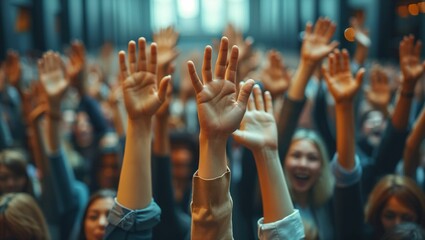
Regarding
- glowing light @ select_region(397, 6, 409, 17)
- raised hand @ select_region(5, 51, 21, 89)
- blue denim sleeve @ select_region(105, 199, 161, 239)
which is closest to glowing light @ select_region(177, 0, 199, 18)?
glowing light @ select_region(397, 6, 409, 17)

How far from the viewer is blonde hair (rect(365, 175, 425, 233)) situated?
2.33 m

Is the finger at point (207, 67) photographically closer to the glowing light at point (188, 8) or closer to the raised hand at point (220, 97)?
the raised hand at point (220, 97)

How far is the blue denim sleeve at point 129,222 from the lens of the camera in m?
1.67

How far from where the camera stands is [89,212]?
231cm

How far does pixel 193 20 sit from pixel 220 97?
20.6 meters

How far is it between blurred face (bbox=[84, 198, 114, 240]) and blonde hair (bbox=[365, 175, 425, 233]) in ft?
3.92

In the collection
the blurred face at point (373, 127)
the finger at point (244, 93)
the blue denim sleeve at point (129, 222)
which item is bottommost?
the blurred face at point (373, 127)

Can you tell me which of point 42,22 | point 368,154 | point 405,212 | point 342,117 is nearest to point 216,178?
point 342,117

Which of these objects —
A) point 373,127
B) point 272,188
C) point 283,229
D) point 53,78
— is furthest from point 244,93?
point 373,127

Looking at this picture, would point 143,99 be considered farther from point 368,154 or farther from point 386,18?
point 386,18

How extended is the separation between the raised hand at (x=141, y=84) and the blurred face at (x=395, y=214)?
1.23 meters

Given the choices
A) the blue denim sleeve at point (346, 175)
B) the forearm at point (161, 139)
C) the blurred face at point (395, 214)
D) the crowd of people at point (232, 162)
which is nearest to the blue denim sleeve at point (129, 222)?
the crowd of people at point (232, 162)

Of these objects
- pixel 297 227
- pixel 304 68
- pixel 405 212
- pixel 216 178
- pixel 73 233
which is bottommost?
pixel 73 233

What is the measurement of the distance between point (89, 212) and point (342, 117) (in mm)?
1199
